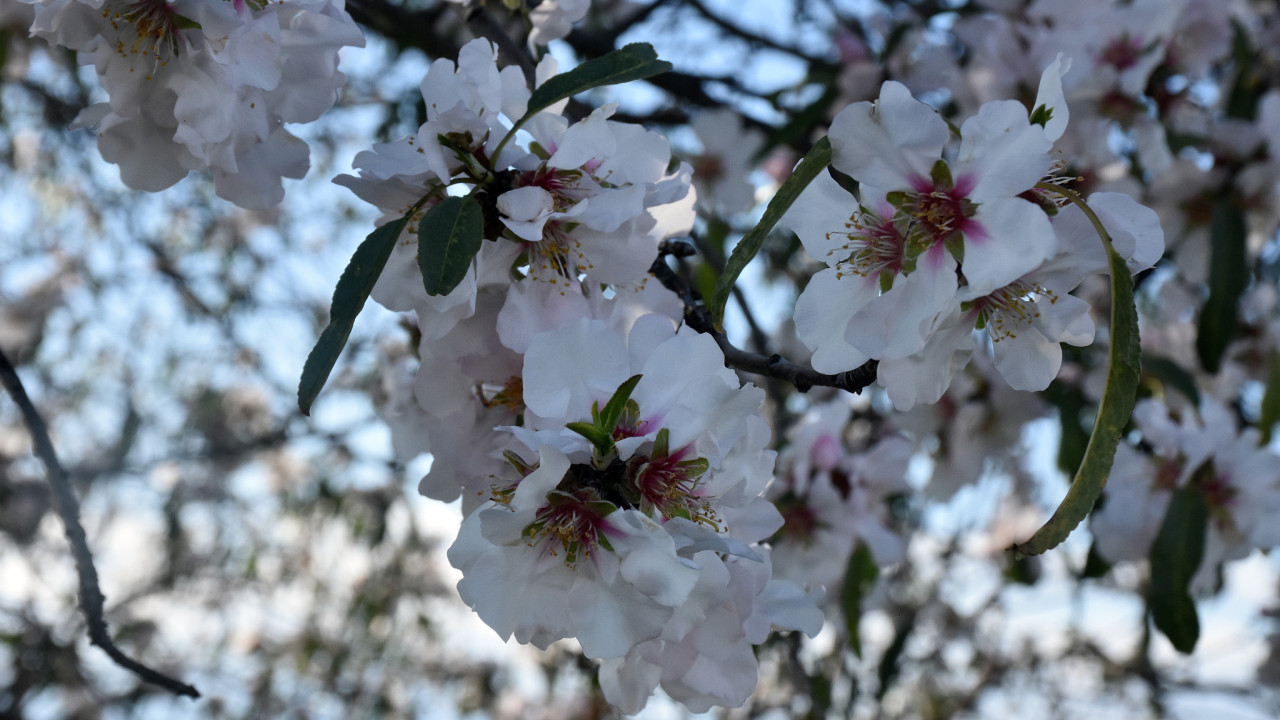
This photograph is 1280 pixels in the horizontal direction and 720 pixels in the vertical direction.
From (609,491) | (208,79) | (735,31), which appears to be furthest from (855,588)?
(735,31)

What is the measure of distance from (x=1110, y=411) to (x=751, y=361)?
30 cm

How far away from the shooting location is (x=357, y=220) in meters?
3.86

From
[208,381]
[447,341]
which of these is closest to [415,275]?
[447,341]

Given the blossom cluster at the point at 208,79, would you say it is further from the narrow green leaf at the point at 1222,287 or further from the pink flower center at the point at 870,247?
the narrow green leaf at the point at 1222,287

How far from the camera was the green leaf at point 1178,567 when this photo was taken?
4.67 feet

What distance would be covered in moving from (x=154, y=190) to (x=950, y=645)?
160 inches

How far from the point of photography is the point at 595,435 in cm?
71

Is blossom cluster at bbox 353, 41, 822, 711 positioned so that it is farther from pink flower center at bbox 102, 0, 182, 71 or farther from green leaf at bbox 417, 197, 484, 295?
pink flower center at bbox 102, 0, 182, 71

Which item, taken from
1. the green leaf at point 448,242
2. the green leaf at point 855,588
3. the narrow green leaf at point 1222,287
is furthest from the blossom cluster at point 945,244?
the narrow green leaf at point 1222,287

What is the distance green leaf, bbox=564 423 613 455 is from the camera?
712mm

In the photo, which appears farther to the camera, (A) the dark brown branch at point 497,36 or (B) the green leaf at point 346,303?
(A) the dark brown branch at point 497,36

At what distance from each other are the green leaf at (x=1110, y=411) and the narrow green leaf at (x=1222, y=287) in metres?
1.39

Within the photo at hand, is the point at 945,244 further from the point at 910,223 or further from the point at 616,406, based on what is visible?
the point at 616,406

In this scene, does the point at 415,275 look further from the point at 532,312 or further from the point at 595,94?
the point at 595,94
